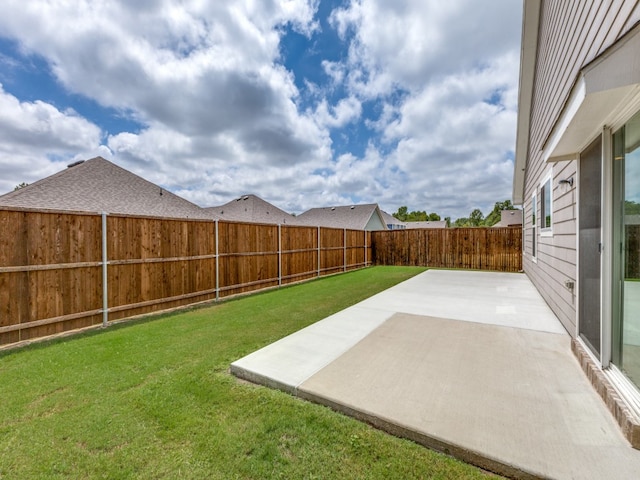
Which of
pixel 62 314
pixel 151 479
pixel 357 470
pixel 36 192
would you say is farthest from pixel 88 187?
pixel 357 470

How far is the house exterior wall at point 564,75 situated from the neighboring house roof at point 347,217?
1984 cm

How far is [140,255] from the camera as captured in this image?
17.9 ft

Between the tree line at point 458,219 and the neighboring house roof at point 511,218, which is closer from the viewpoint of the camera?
the neighboring house roof at point 511,218

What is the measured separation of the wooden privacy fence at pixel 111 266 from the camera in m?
4.03

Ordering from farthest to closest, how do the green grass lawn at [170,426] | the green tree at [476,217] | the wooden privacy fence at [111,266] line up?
the green tree at [476,217]
the wooden privacy fence at [111,266]
the green grass lawn at [170,426]

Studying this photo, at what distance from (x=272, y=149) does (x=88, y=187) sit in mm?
10904

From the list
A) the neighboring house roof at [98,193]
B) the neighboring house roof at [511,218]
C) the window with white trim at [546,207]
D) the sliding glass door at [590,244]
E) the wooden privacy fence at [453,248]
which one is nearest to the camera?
Result: the sliding glass door at [590,244]

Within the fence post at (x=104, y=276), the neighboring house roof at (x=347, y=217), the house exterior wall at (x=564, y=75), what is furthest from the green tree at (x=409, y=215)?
the fence post at (x=104, y=276)

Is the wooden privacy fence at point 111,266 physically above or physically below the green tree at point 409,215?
below

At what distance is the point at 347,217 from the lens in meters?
26.7

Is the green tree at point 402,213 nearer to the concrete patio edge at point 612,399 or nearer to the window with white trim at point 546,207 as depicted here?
the window with white trim at point 546,207

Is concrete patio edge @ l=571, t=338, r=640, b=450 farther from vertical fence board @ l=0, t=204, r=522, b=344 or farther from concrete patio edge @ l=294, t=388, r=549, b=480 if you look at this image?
vertical fence board @ l=0, t=204, r=522, b=344

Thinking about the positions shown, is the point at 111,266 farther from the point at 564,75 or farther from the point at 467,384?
the point at 564,75

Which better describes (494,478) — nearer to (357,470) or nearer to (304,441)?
(357,470)
